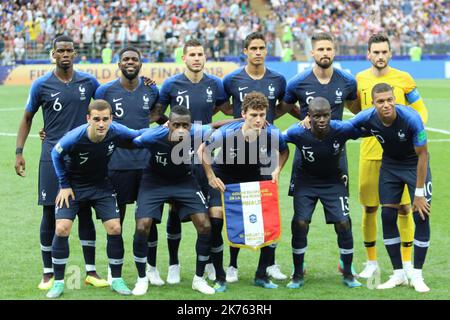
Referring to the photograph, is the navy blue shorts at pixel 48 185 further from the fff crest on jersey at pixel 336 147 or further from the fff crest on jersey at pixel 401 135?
the fff crest on jersey at pixel 401 135

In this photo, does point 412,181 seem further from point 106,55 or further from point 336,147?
point 106,55


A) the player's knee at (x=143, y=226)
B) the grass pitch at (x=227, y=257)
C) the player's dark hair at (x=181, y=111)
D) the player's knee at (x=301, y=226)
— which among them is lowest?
the grass pitch at (x=227, y=257)

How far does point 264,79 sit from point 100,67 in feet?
82.4

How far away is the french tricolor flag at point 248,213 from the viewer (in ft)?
27.9

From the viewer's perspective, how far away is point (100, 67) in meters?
33.7

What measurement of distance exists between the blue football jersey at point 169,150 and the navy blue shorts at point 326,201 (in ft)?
3.83

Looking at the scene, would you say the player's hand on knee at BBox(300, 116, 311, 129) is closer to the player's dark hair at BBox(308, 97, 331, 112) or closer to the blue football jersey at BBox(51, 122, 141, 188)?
the player's dark hair at BBox(308, 97, 331, 112)

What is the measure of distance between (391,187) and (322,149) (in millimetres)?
790

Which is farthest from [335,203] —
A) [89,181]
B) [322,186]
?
[89,181]

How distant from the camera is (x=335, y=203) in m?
8.66

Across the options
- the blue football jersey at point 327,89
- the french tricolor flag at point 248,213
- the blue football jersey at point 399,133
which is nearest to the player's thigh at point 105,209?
the french tricolor flag at point 248,213

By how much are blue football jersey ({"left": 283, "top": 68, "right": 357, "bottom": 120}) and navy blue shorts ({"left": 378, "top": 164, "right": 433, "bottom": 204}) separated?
0.89 metres

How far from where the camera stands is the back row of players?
8422 millimetres

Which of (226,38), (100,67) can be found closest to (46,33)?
(100,67)
